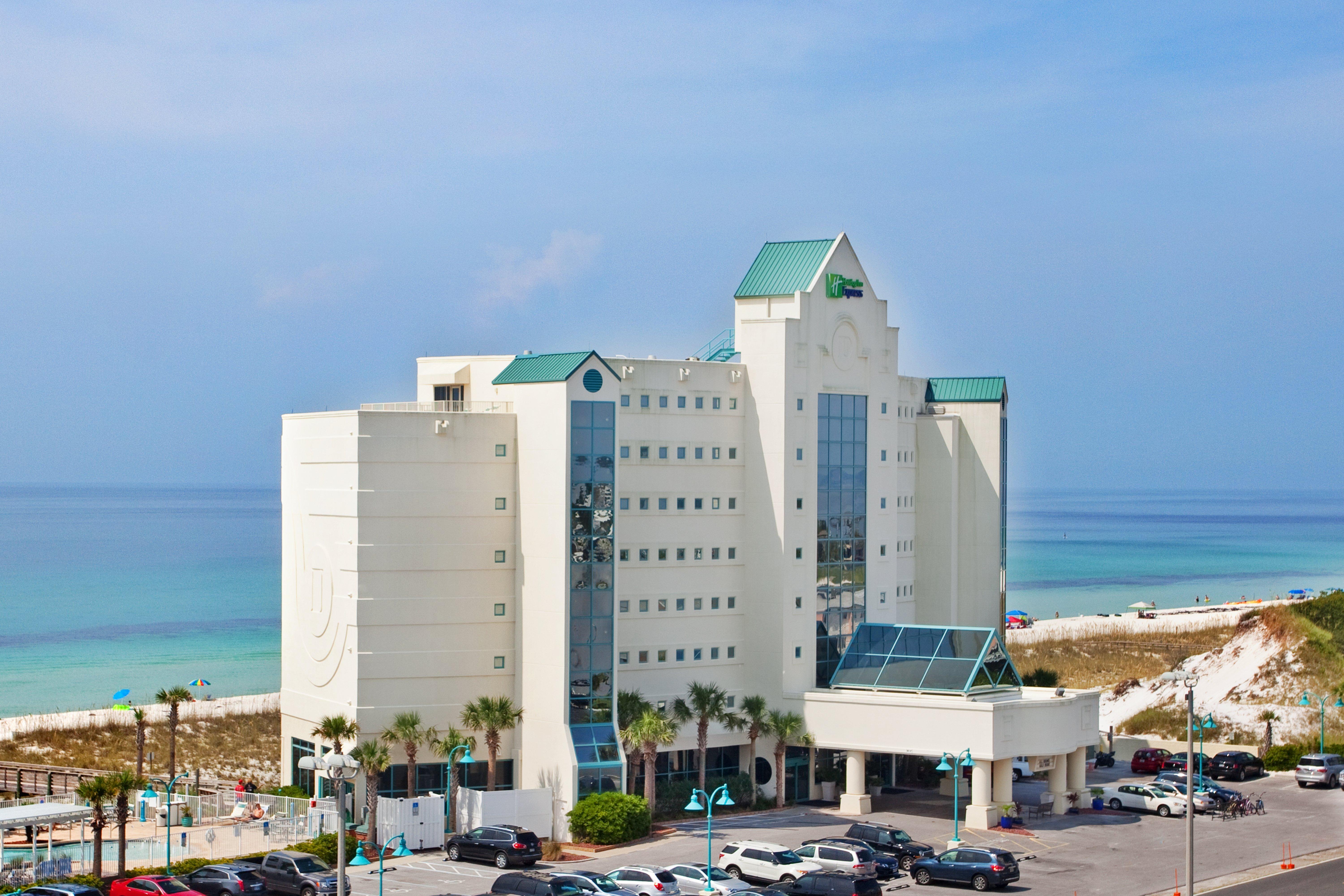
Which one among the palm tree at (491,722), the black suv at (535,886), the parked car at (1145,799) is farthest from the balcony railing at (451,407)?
the parked car at (1145,799)

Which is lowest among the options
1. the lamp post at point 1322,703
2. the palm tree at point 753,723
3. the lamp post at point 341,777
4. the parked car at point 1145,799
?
the parked car at point 1145,799

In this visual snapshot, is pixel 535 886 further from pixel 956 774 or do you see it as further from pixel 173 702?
pixel 173 702

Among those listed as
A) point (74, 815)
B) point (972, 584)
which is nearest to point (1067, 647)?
point (972, 584)

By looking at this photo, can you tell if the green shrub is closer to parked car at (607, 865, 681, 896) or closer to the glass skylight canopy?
parked car at (607, 865, 681, 896)

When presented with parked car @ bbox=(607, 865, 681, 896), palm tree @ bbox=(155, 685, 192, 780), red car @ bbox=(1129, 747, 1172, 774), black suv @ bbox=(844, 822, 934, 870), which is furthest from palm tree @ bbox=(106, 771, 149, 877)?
red car @ bbox=(1129, 747, 1172, 774)

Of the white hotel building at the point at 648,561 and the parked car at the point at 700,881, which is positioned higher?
the white hotel building at the point at 648,561

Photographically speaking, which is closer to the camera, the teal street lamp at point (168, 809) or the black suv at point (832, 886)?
the black suv at point (832, 886)

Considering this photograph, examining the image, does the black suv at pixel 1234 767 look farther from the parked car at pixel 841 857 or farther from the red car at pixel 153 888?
the red car at pixel 153 888

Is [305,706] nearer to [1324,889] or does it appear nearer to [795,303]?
[795,303]

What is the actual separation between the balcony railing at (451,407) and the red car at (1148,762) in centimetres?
3732

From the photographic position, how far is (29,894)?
44.1 metres

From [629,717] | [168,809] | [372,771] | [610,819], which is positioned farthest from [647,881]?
[168,809]

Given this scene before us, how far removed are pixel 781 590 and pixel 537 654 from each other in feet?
40.5

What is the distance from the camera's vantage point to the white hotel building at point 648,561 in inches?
2431
